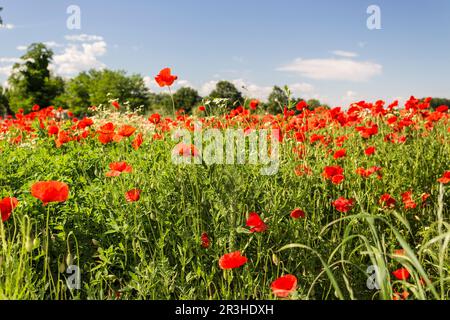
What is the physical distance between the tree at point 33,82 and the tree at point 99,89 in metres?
3.06

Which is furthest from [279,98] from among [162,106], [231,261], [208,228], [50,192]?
[162,106]

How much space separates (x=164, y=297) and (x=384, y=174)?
234 cm

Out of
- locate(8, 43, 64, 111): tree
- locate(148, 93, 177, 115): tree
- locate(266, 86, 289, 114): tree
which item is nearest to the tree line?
locate(8, 43, 64, 111): tree

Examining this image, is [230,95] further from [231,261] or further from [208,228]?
[231,261]

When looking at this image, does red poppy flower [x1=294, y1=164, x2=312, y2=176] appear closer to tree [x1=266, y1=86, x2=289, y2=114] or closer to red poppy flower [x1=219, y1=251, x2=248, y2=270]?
tree [x1=266, y1=86, x2=289, y2=114]

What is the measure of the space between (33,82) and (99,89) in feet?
25.8

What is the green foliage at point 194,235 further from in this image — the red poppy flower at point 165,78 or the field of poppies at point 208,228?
the red poppy flower at point 165,78

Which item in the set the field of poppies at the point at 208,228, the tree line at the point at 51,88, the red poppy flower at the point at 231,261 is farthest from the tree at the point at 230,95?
the tree line at the point at 51,88

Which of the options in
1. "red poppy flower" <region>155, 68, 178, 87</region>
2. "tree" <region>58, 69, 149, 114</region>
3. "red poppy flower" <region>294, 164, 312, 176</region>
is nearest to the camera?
"red poppy flower" <region>155, 68, 178, 87</region>

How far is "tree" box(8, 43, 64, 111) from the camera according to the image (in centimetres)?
4450

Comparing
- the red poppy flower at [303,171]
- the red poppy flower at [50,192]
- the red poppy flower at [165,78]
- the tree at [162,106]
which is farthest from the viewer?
the tree at [162,106]

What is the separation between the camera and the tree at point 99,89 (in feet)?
164

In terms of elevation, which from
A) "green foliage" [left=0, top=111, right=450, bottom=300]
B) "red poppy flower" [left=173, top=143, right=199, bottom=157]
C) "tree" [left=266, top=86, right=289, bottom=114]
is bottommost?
"green foliage" [left=0, top=111, right=450, bottom=300]

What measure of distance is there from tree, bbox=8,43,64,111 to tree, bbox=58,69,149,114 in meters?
3.06
